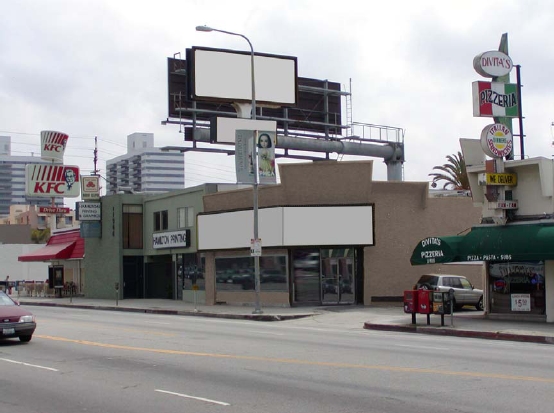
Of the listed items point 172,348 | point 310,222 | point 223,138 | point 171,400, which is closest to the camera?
point 171,400

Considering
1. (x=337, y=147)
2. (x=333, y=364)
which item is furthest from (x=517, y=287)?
(x=337, y=147)

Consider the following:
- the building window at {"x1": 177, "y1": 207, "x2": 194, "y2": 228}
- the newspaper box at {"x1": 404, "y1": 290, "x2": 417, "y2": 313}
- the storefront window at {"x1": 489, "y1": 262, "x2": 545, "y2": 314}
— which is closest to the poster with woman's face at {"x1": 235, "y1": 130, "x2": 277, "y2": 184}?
the newspaper box at {"x1": 404, "y1": 290, "x2": 417, "y2": 313}

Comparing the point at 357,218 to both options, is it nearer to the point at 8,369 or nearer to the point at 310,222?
the point at 310,222

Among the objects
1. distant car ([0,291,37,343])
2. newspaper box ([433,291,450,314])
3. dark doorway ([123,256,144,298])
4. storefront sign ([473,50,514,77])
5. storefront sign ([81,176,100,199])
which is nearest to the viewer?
distant car ([0,291,37,343])

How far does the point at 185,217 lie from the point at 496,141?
22.8 metres

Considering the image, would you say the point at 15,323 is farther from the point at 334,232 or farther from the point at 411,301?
the point at 334,232

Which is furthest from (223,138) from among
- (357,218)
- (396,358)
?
(396,358)

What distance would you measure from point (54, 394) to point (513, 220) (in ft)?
59.9

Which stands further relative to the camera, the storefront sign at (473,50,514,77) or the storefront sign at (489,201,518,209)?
the storefront sign at (473,50,514,77)

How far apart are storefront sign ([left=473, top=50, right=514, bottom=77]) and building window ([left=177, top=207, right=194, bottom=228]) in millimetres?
21209

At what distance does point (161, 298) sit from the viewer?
161 feet

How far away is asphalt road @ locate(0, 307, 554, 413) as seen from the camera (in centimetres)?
1073

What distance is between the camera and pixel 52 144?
2518 inches

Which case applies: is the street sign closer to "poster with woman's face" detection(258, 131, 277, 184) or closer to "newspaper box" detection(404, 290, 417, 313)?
"poster with woman's face" detection(258, 131, 277, 184)
